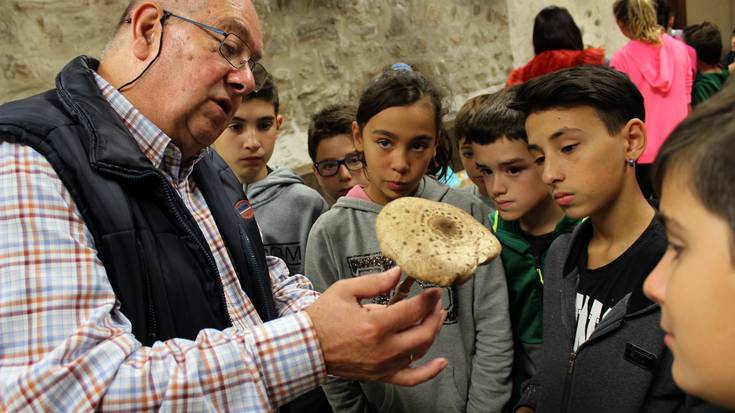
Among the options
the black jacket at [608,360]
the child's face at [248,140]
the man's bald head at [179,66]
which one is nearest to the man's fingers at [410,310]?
the black jacket at [608,360]

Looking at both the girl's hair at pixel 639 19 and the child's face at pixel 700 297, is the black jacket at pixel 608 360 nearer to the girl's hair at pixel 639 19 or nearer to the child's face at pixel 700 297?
the child's face at pixel 700 297

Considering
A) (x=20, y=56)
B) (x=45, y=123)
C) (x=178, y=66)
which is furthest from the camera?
(x=20, y=56)

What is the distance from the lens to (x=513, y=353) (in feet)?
6.89

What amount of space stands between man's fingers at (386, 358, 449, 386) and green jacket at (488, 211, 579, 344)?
0.90 metres

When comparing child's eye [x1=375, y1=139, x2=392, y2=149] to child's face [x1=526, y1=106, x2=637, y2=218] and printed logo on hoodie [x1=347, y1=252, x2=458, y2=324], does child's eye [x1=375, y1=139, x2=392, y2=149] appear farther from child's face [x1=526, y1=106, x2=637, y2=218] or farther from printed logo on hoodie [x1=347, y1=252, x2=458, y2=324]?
child's face [x1=526, y1=106, x2=637, y2=218]

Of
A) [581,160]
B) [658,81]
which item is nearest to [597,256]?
[581,160]

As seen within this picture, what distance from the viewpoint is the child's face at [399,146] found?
2162 mm

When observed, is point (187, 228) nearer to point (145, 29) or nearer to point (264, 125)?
point (145, 29)

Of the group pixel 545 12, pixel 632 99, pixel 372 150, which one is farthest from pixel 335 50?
pixel 632 99

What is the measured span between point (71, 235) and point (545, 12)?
15.3 ft

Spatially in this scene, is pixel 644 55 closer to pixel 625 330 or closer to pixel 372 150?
pixel 372 150

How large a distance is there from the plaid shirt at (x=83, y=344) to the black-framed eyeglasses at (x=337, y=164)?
1.94 m

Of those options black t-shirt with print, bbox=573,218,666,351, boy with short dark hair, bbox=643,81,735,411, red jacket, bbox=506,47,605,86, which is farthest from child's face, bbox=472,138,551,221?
red jacket, bbox=506,47,605,86

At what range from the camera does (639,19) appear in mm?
4852
